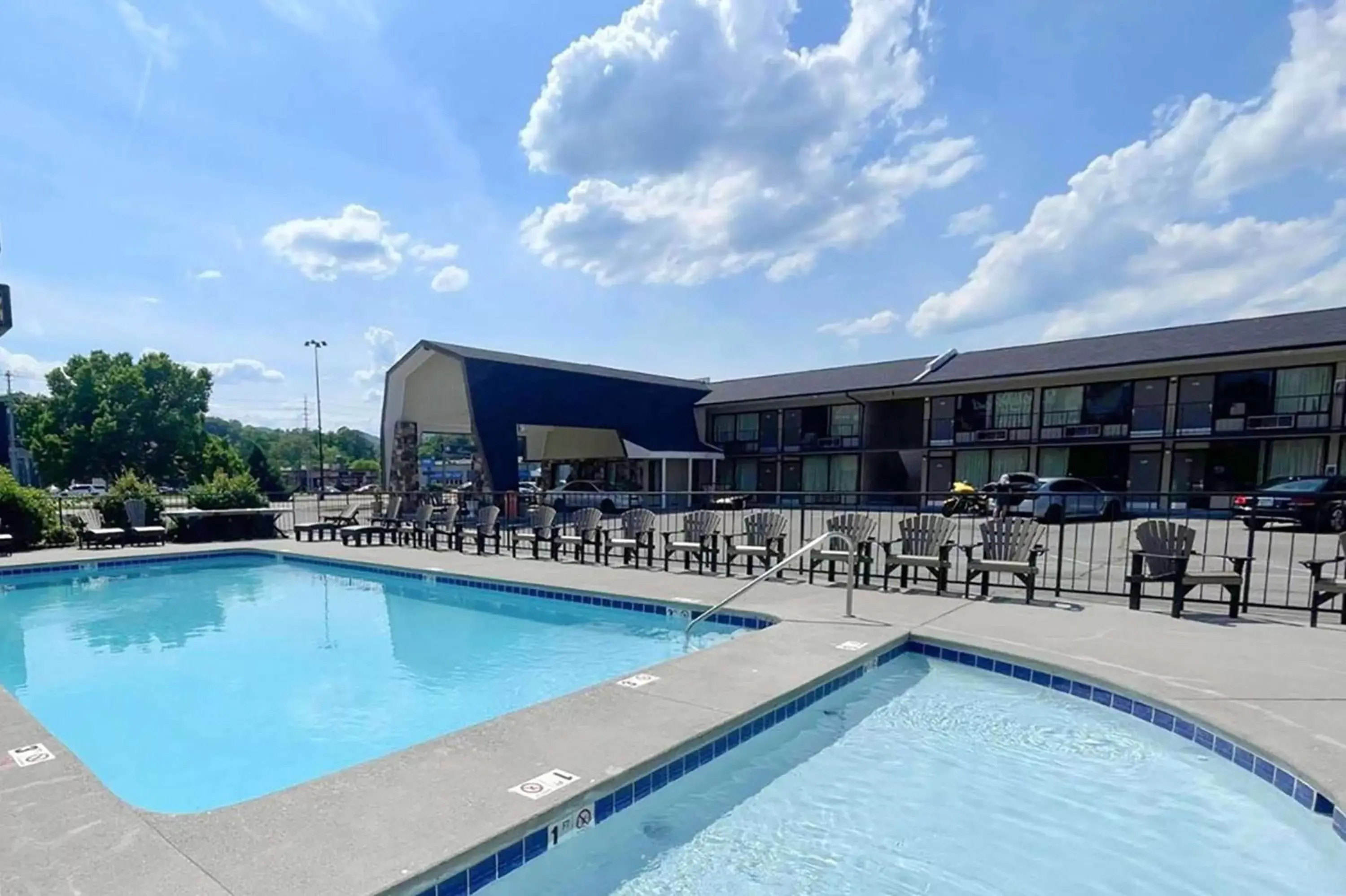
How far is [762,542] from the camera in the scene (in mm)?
8633

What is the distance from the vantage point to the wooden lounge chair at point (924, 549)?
7379 mm

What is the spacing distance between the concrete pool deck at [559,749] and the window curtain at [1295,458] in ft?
62.6

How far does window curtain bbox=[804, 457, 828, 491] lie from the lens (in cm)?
2898

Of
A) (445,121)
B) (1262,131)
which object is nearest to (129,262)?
(445,121)

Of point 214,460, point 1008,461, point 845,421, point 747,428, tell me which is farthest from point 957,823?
point 214,460

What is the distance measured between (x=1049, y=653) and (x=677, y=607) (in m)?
3.60

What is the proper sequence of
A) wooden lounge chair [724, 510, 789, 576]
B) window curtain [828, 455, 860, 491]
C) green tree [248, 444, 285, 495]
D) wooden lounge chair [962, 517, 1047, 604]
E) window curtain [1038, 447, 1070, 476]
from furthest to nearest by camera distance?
green tree [248, 444, 285, 495] < window curtain [828, 455, 860, 491] < window curtain [1038, 447, 1070, 476] < wooden lounge chair [724, 510, 789, 576] < wooden lounge chair [962, 517, 1047, 604]

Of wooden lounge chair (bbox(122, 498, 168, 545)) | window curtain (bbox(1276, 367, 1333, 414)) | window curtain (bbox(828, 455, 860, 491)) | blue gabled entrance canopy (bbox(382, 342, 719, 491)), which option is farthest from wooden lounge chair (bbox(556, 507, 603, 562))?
window curtain (bbox(1276, 367, 1333, 414))

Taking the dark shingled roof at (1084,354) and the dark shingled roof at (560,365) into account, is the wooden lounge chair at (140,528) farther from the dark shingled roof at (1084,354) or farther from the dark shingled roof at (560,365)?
the dark shingled roof at (1084,354)

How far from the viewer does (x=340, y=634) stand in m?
7.23

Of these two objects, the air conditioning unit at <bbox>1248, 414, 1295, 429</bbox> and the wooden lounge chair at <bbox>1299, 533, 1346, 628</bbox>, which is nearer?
the wooden lounge chair at <bbox>1299, 533, 1346, 628</bbox>

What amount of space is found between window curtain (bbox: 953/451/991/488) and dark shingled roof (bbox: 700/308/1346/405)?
3242 millimetres

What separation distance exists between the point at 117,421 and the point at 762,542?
4823 cm

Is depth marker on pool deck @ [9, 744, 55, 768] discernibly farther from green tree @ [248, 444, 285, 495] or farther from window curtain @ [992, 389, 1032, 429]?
green tree @ [248, 444, 285, 495]
